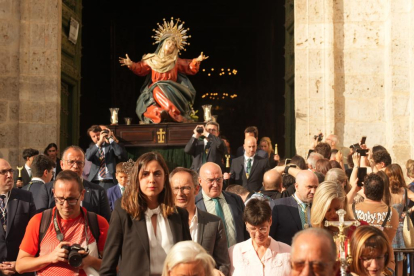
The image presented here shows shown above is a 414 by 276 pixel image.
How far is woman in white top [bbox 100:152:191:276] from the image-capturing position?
5.61 meters

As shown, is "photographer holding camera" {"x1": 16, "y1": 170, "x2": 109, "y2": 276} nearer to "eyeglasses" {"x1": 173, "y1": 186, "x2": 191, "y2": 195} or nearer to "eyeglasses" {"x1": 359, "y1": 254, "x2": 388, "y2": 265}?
"eyeglasses" {"x1": 173, "y1": 186, "x2": 191, "y2": 195}

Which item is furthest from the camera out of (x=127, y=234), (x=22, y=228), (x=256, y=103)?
(x=256, y=103)

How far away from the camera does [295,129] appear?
15.2 m

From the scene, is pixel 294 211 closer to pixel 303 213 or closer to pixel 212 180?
pixel 303 213

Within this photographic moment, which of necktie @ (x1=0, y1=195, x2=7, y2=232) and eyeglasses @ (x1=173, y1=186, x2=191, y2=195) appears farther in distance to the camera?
necktie @ (x1=0, y1=195, x2=7, y2=232)

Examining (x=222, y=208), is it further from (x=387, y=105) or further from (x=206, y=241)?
(x=387, y=105)

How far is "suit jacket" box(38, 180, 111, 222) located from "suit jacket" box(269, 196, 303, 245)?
5.29 ft

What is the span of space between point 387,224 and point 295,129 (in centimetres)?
788

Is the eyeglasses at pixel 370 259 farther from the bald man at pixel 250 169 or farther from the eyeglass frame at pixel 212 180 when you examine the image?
the bald man at pixel 250 169

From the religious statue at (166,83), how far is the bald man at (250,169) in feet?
14.1

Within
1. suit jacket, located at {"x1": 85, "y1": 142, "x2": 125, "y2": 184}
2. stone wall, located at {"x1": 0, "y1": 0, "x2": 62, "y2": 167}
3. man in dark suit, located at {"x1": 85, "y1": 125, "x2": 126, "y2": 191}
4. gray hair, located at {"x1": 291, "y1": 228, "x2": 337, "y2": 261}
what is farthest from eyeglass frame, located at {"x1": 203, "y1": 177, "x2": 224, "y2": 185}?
stone wall, located at {"x1": 0, "y1": 0, "x2": 62, "y2": 167}

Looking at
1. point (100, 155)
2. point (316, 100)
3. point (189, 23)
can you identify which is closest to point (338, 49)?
point (316, 100)

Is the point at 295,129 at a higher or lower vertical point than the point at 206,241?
higher

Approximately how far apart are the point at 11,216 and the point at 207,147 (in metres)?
6.09
